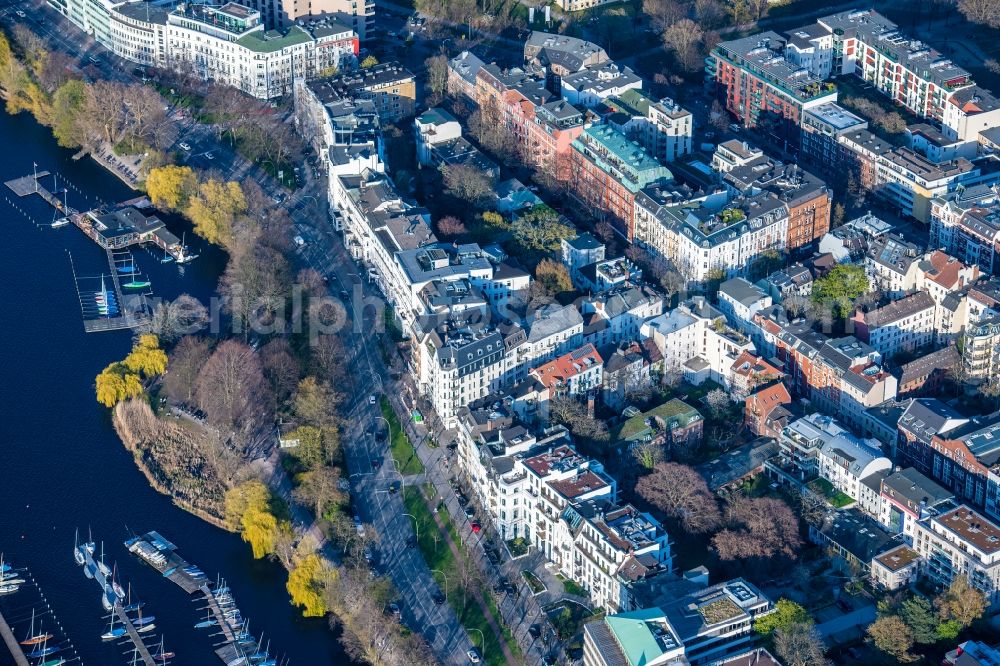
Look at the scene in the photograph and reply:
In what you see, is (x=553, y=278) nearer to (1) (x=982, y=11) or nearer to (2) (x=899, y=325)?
(2) (x=899, y=325)

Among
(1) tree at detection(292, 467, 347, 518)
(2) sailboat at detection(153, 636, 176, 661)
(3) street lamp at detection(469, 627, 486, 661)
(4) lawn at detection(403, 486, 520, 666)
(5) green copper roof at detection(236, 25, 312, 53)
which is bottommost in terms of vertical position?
(2) sailboat at detection(153, 636, 176, 661)

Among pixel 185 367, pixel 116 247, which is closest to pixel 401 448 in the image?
pixel 185 367

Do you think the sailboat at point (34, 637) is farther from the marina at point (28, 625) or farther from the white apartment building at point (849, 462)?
the white apartment building at point (849, 462)

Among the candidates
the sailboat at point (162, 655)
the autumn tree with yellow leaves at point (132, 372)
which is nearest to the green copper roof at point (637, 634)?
the sailboat at point (162, 655)

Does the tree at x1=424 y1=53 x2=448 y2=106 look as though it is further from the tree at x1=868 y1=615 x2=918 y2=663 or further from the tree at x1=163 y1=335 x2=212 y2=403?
the tree at x1=868 y1=615 x2=918 y2=663

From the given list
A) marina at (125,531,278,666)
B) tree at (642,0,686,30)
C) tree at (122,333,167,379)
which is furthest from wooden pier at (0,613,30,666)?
tree at (642,0,686,30)
